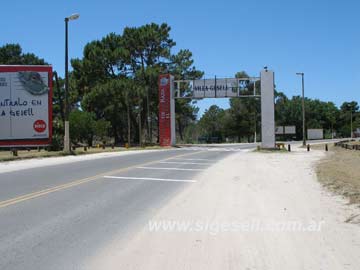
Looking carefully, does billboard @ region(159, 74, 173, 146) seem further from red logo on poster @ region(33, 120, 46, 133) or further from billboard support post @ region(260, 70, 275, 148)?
red logo on poster @ region(33, 120, 46, 133)

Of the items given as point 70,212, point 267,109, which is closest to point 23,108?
point 267,109

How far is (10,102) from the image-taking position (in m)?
36.7

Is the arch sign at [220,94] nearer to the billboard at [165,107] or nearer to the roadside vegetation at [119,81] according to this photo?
the billboard at [165,107]

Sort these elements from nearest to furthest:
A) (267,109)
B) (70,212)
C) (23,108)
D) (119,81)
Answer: (70,212)
(23,108)
(267,109)
(119,81)

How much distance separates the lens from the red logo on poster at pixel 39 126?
3672 cm

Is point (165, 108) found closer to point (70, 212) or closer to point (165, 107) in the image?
point (165, 107)

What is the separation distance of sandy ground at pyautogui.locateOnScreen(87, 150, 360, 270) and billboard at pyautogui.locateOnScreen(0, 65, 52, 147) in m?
26.1

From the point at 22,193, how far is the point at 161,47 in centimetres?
5771

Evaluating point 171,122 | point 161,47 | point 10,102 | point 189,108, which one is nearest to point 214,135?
point 189,108

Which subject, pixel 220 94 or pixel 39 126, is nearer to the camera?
pixel 39 126

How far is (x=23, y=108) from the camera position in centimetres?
3675

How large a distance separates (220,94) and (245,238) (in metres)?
46.6

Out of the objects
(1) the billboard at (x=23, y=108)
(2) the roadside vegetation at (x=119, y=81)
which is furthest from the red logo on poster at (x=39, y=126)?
(2) the roadside vegetation at (x=119, y=81)

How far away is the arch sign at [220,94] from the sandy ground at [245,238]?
34065 millimetres
